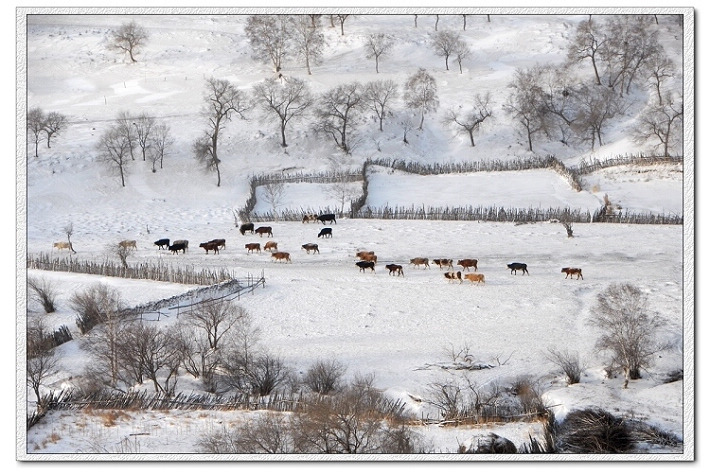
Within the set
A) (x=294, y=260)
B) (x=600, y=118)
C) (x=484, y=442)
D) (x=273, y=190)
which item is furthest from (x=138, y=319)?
(x=600, y=118)

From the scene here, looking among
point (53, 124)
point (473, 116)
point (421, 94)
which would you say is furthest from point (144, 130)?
point (473, 116)

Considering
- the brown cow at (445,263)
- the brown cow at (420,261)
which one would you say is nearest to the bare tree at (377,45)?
the brown cow at (420,261)

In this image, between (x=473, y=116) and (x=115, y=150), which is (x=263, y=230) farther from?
(x=473, y=116)

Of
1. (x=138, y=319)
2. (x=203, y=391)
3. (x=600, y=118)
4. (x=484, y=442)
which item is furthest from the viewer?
(x=600, y=118)

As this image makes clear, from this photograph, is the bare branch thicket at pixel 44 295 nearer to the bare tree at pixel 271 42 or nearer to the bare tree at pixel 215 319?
the bare tree at pixel 215 319

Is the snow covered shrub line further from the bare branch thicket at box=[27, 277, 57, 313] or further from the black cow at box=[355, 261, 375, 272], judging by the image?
the black cow at box=[355, 261, 375, 272]

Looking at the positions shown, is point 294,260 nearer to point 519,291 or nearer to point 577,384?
point 519,291
